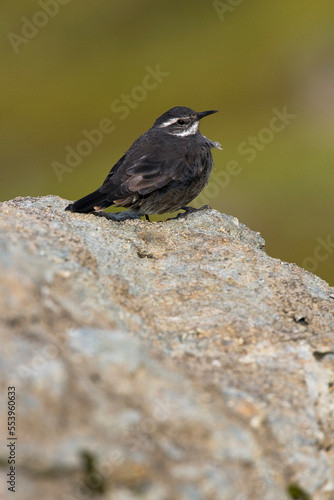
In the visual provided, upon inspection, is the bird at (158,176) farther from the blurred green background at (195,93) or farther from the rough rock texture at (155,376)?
the blurred green background at (195,93)

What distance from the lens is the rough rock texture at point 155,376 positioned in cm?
412

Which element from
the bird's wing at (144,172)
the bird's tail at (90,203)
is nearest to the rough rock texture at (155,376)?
the bird's tail at (90,203)

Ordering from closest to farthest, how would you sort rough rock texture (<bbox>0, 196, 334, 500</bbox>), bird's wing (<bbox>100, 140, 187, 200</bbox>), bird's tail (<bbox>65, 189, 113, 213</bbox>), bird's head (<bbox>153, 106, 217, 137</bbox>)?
rough rock texture (<bbox>0, 196, 334, 500</bbox>) < bird's tail (<bbox>65, 189, 113, 213</bbox>) < bird's wing (<bbox>100, 140, 187, 200</bbox>) < bird's head (<bbox>153, 106, 217, 137</bbox>)

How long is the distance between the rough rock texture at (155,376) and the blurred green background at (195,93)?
20.2 meters

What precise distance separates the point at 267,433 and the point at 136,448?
38.7 inches

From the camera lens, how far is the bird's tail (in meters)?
8.39

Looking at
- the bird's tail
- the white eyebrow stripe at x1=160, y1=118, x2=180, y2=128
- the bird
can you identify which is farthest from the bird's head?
the bird's tail

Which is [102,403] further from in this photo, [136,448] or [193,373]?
[193,373]

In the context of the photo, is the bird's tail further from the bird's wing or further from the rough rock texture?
the rough rock texture

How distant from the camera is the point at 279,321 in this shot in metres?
6.07

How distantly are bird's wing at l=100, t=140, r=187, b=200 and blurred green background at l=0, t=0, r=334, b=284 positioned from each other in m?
16.6

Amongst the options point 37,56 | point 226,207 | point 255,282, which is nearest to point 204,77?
point 37,56

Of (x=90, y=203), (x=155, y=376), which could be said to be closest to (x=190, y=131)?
(x=90, y=203)

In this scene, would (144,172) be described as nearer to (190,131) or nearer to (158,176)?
(158,176)
